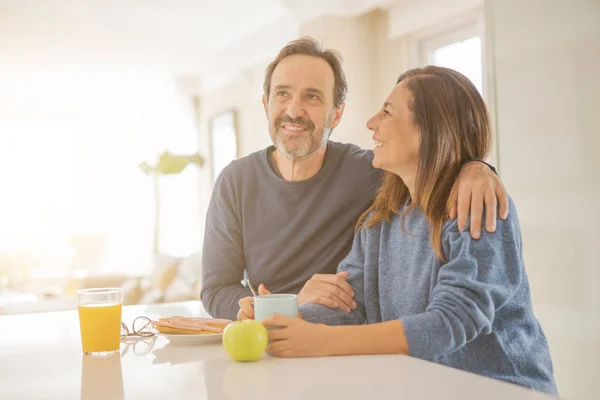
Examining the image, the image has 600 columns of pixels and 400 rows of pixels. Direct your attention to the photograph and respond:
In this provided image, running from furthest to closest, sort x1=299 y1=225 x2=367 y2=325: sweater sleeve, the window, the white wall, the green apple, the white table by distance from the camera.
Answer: the window, the white wall, x1=299 y1=225 x2=367 y2=325: sweater sleeve, the green apple, the white table

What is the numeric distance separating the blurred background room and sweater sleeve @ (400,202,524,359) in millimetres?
1493

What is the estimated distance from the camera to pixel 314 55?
6.75 ft

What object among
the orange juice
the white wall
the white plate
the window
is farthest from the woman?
the window

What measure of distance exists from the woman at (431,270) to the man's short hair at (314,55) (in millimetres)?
488

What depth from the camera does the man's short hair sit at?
6.70ft

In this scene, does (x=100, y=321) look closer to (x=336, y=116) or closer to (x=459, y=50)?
(x=336, y=116)

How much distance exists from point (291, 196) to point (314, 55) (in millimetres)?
489

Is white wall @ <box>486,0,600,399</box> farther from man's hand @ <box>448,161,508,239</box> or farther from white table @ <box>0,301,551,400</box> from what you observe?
white table @ <box>0,301,551,400</box>

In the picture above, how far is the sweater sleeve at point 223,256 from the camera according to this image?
1.82m

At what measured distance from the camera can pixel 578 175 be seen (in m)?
2.62

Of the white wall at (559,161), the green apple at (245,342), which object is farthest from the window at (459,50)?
the green apple at (245,342)

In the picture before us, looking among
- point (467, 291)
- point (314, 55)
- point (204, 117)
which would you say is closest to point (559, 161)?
point (314, 55)

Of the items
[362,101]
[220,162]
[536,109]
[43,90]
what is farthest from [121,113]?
[536,109]

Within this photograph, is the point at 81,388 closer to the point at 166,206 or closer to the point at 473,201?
the point at 473,201
